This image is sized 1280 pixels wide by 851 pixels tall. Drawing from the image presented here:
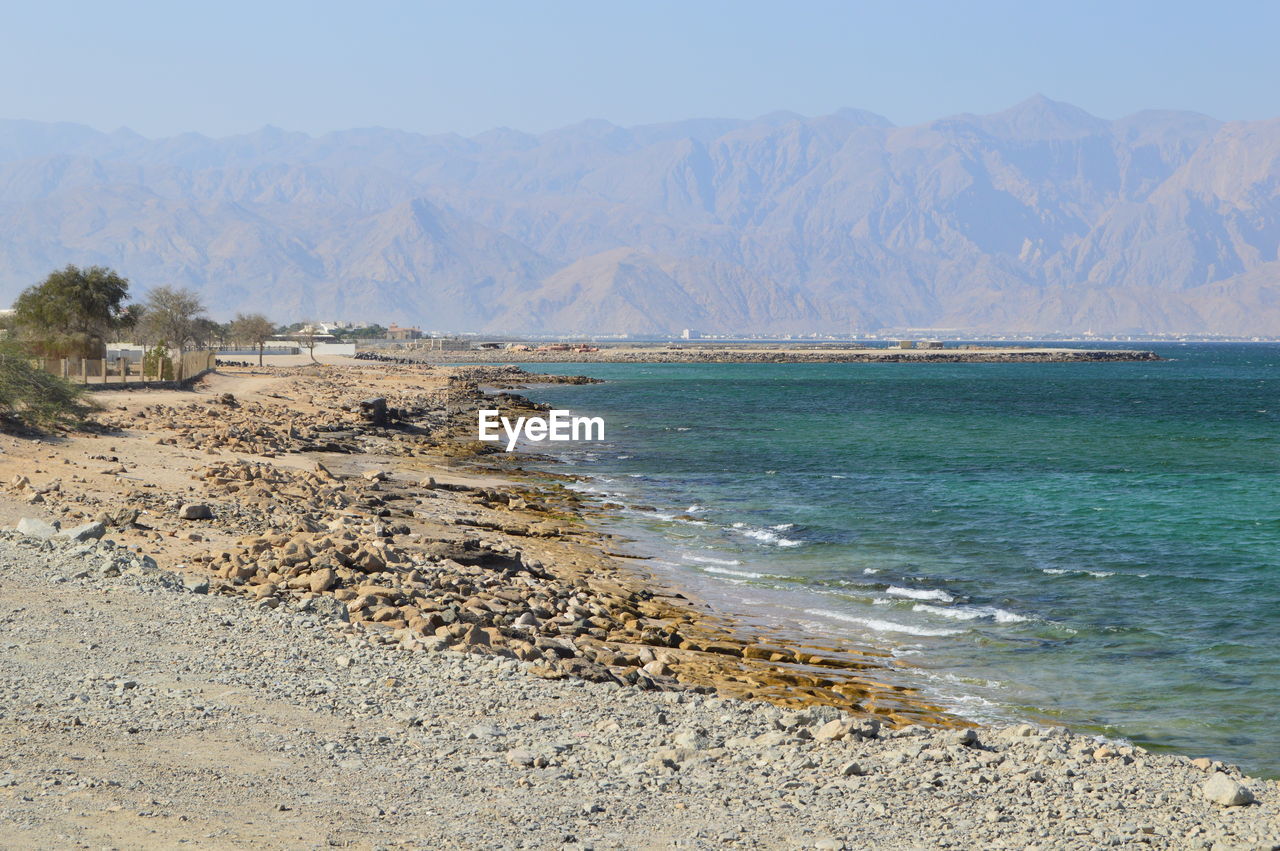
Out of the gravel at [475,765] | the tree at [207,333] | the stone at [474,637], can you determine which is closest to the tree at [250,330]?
the tree at [207,333]

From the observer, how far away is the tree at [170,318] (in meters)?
95.7

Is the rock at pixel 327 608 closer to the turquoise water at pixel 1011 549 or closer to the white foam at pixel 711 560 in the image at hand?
the turquoise water at pixel 1011 549

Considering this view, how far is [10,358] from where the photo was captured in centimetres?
2839

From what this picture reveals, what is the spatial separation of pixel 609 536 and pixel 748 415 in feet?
144

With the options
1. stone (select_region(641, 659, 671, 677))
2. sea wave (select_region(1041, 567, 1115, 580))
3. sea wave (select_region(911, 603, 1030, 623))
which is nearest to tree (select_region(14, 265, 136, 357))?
sea wave (select_region(1041, 567, 1115, 580))

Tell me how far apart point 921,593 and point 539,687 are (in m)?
10.1

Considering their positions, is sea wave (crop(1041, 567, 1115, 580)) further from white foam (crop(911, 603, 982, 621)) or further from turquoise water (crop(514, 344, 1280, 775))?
white foam (crop(911, 603, 982, 621))

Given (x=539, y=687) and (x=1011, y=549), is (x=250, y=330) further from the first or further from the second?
(x=539, y=687)

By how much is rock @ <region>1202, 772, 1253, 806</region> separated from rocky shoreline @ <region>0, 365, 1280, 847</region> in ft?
0.08

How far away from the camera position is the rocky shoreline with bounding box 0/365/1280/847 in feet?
29.3

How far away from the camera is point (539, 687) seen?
11680mm

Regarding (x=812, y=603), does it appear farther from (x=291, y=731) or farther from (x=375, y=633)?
(x=291, y=731)

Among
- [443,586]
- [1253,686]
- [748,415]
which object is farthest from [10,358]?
[748,415]

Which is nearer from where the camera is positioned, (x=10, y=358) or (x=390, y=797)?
(x=390, y=797)
